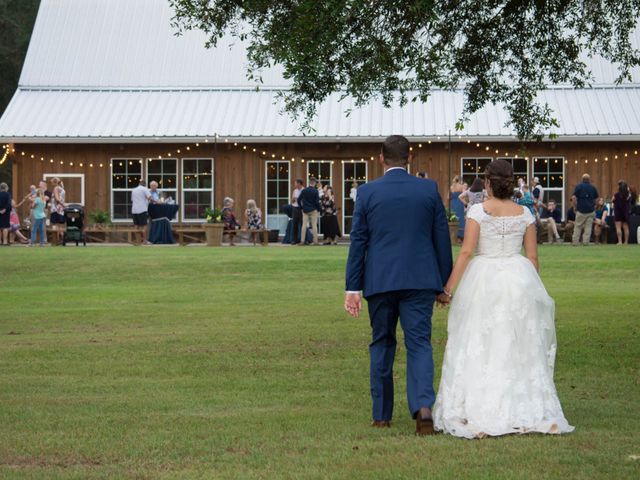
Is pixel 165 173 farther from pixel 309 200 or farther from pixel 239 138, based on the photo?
pixel 309 200

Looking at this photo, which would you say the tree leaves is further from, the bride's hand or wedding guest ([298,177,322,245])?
wedding guest ([298,177,322,245])

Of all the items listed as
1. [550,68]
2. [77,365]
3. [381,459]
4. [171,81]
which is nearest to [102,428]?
[381,459]

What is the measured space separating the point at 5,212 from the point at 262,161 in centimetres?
850

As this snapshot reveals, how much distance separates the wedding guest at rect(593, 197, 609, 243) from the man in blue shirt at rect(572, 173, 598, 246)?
616 millimetres

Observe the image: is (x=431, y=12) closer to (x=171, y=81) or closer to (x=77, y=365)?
(x=77, y=365)

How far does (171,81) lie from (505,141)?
37.1ft

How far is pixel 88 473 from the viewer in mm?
7035

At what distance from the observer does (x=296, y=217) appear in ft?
128

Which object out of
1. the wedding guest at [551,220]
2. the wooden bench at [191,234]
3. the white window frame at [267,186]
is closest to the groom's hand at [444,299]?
the wedding guest at [551,220]

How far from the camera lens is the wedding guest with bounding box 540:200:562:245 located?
3784cm

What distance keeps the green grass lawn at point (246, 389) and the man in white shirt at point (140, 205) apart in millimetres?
14491

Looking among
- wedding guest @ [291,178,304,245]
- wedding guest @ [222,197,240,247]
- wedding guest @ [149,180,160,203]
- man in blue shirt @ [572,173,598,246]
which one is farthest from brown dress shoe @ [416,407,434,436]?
wedding guest @ [149,180,160,203]

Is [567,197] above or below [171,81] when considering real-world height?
below

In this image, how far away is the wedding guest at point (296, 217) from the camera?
126ft
